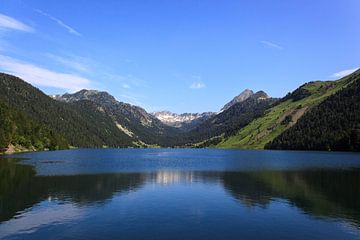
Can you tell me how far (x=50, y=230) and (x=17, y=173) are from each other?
63102mm

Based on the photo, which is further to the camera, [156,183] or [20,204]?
[156,183]

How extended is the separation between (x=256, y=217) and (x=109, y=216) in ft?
64.8

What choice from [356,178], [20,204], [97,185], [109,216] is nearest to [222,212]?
[109,216]

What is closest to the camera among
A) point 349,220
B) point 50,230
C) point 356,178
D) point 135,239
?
point 135,239

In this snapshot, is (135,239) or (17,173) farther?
(17,173)

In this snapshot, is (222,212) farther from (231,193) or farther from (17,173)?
(17,173)

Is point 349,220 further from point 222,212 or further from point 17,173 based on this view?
point 17,173

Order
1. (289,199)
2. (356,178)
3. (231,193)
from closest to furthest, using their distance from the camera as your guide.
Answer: (289,199)
(231,193)
(356,178)

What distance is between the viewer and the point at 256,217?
49344 millimetres

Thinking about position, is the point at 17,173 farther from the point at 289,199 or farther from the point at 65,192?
the point at 289,199

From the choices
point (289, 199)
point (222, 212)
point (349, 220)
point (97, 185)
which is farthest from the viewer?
point (97, 185)

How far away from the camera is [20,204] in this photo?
185ft

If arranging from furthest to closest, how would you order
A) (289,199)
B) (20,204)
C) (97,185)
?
(97,185) < (289,199) < (20,204)

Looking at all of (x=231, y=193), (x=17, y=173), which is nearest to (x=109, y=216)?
(x=231, y=193)
